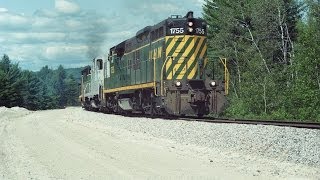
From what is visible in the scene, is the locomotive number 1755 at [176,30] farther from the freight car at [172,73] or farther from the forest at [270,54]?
the forest at [270,54]

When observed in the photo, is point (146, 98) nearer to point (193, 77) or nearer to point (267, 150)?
point (193, 77)

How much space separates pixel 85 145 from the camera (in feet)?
45.2

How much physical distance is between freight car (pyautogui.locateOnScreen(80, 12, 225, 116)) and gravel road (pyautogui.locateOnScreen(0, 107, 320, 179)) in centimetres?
311

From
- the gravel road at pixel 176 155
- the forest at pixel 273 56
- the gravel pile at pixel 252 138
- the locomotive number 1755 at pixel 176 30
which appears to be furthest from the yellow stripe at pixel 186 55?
the forest at pixel 273 56

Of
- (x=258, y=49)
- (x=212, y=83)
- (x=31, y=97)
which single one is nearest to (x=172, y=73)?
(x=212, y=83)

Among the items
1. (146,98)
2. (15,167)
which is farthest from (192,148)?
(146,98)

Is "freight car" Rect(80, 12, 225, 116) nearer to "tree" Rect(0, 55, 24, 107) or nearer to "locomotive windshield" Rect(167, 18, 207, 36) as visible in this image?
"locomotive windshield" Rect(167, 18, 207, 36)

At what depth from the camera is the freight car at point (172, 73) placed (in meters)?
18.8

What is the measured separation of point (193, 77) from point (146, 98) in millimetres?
2810

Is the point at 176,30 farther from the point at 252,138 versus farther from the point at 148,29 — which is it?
the point at 252,138

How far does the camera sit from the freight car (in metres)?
18.8

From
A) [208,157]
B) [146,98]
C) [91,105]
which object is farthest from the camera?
[91,105]

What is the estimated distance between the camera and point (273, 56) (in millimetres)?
41875

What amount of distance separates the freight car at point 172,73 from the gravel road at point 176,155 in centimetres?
311
